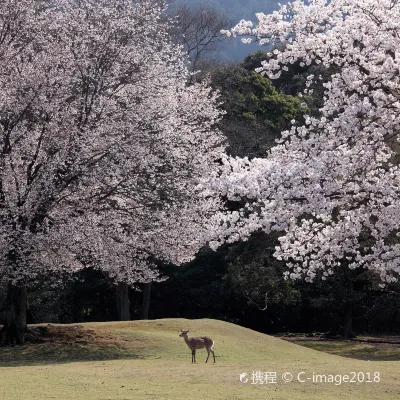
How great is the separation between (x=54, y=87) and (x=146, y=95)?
10.7ft

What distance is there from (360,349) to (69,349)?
14.3m

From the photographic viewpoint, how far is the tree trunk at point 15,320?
920 inches

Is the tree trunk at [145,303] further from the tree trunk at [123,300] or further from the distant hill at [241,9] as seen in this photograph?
the distant hill at [241,9]

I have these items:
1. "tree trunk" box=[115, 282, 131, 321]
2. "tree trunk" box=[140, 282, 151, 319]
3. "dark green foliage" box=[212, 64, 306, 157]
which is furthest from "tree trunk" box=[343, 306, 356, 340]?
"tree trunk" box=[115, 282, 131, 321]

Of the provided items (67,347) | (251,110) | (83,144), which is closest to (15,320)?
(67,347)

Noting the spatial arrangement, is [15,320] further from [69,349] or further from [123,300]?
[123,300]

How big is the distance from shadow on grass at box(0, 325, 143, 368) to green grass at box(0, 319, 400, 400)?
0.03 m

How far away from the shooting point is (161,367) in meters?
18.0

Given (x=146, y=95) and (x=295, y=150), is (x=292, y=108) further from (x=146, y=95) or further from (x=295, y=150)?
(x=295, y=150)

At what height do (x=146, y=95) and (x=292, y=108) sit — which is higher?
(x=292, y=108)

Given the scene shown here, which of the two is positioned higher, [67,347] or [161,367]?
[67,347]

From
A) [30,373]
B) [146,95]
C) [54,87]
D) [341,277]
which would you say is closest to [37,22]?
[54,87]

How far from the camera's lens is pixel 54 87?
22156 millimetres

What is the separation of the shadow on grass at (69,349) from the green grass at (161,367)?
0.10 ft
